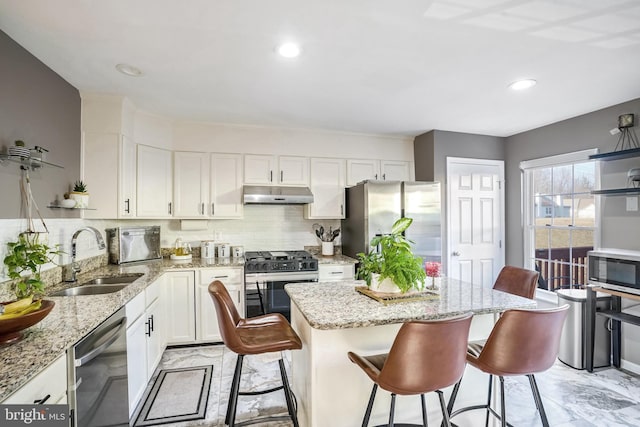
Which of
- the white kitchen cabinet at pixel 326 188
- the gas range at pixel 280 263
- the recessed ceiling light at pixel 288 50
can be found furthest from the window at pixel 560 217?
the recessed ceiling light at pixel 288 50

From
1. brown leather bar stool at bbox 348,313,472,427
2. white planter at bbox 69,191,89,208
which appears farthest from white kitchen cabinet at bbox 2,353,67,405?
white planter at bbox 69,191,89,208

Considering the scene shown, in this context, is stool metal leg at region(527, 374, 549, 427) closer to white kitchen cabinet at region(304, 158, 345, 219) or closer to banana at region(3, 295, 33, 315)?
banana at region(3, 295, 33, 315)

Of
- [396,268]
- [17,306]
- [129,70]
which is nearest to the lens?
[17,306]

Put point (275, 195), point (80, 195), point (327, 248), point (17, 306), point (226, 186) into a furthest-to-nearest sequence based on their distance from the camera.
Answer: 1. point (327, 248)
2. point (226, 186)
3. point (275, 195)
4. point (80, 195)
5. point (17, 306)

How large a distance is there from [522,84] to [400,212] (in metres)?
1.71

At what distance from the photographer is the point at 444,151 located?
161 inches

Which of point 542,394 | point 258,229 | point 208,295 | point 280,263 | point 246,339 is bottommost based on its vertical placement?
point 542,394

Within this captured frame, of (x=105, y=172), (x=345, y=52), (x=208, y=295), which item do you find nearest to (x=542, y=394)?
(x=345, y=52)

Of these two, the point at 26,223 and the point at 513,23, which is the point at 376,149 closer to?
the point at 513,23

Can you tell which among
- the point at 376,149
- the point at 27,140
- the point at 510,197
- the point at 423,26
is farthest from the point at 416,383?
the point at 510,197

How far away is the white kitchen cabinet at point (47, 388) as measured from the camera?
1087 mm

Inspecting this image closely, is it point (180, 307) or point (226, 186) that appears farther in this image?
point (226, 186)

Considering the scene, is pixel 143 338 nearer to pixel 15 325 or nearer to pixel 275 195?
pixel 15 325

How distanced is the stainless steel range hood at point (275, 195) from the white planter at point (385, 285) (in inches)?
77.9
